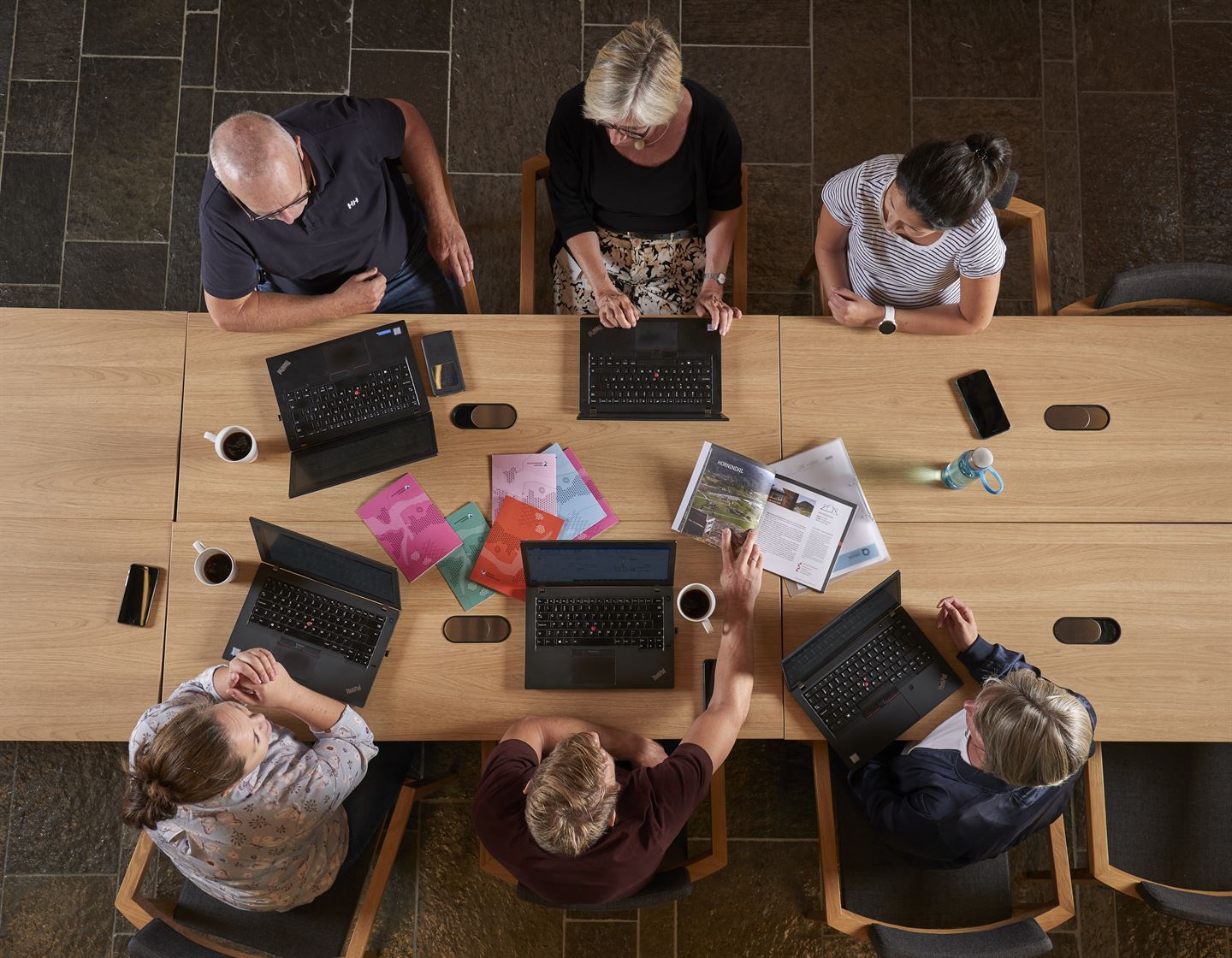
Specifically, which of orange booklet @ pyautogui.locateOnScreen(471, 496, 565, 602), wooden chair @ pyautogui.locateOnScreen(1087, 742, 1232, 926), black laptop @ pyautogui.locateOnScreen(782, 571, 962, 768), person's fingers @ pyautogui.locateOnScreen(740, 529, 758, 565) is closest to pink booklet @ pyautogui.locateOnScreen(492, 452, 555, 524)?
orange booklet @ pyautogui.locateOnScreen(471, 496, 565, 602)

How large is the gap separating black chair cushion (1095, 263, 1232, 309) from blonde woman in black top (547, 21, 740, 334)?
0.98m

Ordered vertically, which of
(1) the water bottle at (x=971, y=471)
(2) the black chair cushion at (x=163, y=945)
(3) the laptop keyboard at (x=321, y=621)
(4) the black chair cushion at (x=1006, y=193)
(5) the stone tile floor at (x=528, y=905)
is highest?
(4) the black chair cushion at (x=1006, y=193)

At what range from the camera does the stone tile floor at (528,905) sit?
8.36 ft

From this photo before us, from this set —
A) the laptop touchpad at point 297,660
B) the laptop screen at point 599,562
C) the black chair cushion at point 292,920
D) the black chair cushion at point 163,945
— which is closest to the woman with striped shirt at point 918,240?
the laptop screen at point 599,562

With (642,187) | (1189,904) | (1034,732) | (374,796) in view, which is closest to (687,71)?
(642,187)

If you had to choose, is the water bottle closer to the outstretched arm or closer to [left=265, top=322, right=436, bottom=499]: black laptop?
the outstretched arm

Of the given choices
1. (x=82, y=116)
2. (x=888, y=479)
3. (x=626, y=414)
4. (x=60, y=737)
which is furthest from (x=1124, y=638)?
(x=82, y=116)

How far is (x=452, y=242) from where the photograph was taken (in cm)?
233

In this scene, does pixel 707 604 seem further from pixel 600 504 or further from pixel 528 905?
pixel 528 905

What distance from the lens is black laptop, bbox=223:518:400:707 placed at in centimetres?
189

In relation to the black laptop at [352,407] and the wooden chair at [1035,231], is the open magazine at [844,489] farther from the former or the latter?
the black laptop at [352,407]

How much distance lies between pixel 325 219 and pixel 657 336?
868mm

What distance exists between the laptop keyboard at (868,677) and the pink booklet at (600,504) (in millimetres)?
605

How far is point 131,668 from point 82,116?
2160 millimetres
